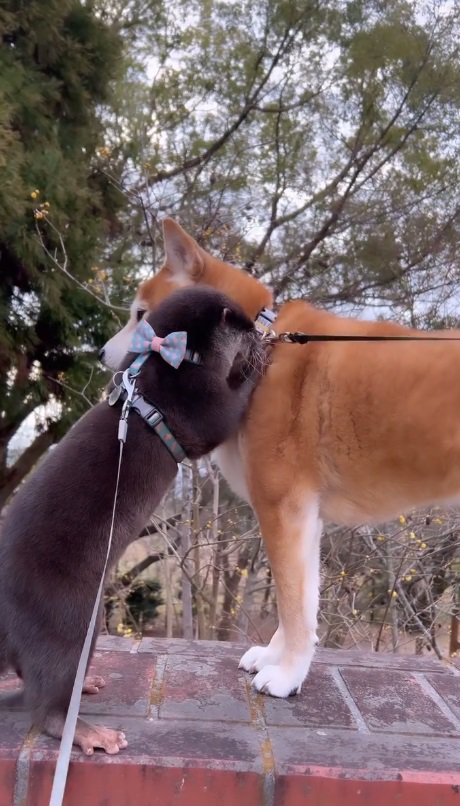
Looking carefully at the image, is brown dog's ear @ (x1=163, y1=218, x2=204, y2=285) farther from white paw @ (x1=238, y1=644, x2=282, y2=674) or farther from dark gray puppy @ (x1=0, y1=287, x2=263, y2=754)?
white paw @ (x1=238, y1=644, x2=282, y2=674)

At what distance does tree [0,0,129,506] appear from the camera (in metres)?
4.75

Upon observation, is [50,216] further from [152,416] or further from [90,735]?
[90,735]

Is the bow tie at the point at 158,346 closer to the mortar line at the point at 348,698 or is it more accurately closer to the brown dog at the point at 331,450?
the brown dog at the point at 331,450

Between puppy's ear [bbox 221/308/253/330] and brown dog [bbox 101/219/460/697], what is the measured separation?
0.23m

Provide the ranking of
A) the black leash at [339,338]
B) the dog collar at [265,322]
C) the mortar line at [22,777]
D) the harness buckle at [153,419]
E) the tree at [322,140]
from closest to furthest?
1. the mortar line at [22,777]
2. the harness buckle at [153,419]
3. the black leash at [339,338]
4. the dog collar at [265,322]
5. the tree at [322,140]

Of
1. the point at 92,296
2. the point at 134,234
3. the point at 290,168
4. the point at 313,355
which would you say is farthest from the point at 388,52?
the point at 313,355

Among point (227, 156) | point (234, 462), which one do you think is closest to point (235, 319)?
point (234, 462)

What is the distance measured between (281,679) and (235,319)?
1.20 m

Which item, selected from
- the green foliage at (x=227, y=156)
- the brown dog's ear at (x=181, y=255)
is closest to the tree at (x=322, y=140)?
the green foliage at (x=227, y=156)

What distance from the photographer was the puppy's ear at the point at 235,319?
2.10m

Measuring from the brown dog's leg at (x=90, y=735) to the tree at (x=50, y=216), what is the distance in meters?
3.21

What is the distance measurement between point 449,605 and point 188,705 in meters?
3.47

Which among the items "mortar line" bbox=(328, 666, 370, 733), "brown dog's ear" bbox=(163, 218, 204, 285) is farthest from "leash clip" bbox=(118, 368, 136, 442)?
"mortar line" bbox=(328, 666, 370, 733)

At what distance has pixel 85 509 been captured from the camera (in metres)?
1.73
